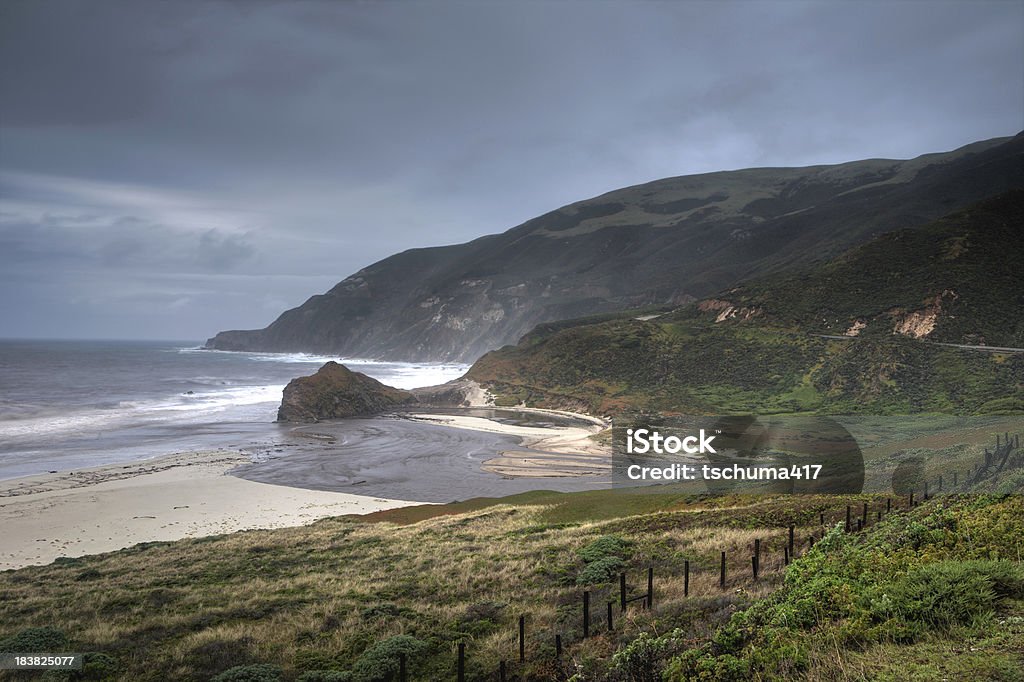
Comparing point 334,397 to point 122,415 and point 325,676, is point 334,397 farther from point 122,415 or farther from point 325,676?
point 325,676

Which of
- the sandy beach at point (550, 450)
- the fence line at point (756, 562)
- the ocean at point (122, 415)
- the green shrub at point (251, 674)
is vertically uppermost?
the fence line at point (756, 562)

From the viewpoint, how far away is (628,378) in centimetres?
8306

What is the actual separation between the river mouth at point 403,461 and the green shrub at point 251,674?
29.0m

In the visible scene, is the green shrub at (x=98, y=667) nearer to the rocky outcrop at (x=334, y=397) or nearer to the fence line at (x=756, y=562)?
the fence line at (x=756, y=562)

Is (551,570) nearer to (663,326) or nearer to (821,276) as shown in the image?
(663,326)

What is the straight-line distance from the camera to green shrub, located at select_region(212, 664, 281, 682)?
1034 cm

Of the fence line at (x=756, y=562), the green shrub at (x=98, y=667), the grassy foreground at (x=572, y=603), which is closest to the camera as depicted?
the grassy foreground at (x=572, y=603)

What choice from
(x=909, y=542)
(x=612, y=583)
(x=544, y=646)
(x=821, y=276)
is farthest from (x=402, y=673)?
(x=821, y=276)

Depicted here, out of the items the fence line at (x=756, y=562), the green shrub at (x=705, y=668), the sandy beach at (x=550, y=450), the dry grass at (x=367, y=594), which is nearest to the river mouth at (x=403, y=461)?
the sandy beach at (x=550, y=450)

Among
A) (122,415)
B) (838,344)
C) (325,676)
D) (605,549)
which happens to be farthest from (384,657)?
(122,415)

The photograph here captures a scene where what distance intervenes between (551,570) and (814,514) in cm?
875

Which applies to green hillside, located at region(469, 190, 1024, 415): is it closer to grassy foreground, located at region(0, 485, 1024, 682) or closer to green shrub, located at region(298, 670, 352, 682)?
grassy foreground, located at region(0, 485, 1024, 682)

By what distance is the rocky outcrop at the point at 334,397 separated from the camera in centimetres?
7469

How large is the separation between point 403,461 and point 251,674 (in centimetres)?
4192
